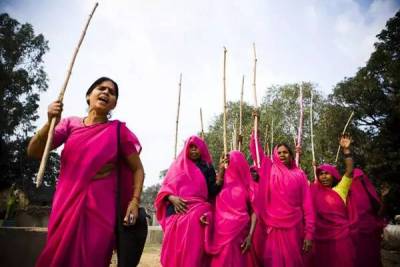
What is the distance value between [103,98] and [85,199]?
794 millimetres

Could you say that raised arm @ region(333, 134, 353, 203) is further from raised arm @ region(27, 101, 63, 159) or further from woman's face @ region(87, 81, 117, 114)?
raised arm @ region(27, 101, 63, 159)

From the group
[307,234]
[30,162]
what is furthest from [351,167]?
[30,162]

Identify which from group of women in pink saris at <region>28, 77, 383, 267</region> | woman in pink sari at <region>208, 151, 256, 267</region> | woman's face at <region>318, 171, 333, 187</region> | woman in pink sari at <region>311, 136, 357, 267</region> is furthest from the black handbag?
woman's face at <region>318, 171, 333, 187</region>

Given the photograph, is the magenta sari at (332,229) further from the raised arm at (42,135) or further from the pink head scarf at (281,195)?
the raised arm at (42,135)

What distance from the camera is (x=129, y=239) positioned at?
7.14 ft

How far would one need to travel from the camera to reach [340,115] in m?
20.8

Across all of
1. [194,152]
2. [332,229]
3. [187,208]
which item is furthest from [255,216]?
[332,229]

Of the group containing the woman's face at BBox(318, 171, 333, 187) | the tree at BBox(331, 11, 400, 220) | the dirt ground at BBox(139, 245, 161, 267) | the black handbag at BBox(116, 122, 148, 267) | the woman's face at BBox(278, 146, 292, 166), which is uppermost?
the tree at BBox(331, 11, 400, 220)

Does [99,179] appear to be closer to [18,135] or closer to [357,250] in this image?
[357,250]

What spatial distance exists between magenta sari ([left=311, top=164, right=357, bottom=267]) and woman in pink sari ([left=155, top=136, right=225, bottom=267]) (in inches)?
85.9

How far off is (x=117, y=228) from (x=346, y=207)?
4677 mm

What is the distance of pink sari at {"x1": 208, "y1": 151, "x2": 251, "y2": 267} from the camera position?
3.96 m

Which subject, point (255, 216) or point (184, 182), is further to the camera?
point (255, 216)

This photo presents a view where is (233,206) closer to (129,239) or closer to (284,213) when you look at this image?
(284,213)
